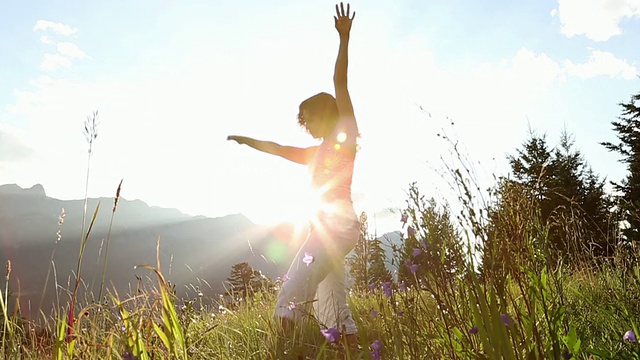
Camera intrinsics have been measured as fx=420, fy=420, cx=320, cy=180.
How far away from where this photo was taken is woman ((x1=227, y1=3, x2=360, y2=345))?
293 centimetres

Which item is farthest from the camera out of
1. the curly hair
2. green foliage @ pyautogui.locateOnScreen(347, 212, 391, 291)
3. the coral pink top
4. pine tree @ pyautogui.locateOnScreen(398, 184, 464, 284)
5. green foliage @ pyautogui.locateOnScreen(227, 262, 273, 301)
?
green foliage @ pyautogui.locateOnScreen(227, 262, 273, 301)

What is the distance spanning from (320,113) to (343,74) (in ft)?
1.39

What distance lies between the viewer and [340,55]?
10.5 feet

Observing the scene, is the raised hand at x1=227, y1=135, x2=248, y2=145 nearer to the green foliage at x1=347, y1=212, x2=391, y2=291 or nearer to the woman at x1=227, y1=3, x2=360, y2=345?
the woman at x1=227, y1=3, x2=360, y2=345

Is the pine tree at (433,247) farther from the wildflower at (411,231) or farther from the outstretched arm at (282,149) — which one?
the outstretched arm at (282,149)

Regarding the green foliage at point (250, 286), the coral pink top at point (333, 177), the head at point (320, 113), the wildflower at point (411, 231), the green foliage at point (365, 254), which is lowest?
the green foliage at point (250, 286)

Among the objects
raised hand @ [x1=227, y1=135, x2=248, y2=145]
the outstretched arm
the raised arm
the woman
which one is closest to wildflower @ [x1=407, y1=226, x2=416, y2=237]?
the woman

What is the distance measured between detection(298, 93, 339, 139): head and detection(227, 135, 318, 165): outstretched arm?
0.97ft

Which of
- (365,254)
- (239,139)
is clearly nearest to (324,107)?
(239,139)

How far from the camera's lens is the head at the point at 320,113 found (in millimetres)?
3480

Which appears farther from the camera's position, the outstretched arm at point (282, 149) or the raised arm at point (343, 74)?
the outstretched arm at point (282, 149)

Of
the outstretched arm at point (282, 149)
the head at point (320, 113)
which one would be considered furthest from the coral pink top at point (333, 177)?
the outstretched arm at point (282, 149)

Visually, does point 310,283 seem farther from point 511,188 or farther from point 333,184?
point 511,188

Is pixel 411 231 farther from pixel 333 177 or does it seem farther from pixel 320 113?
pixel 320 113
